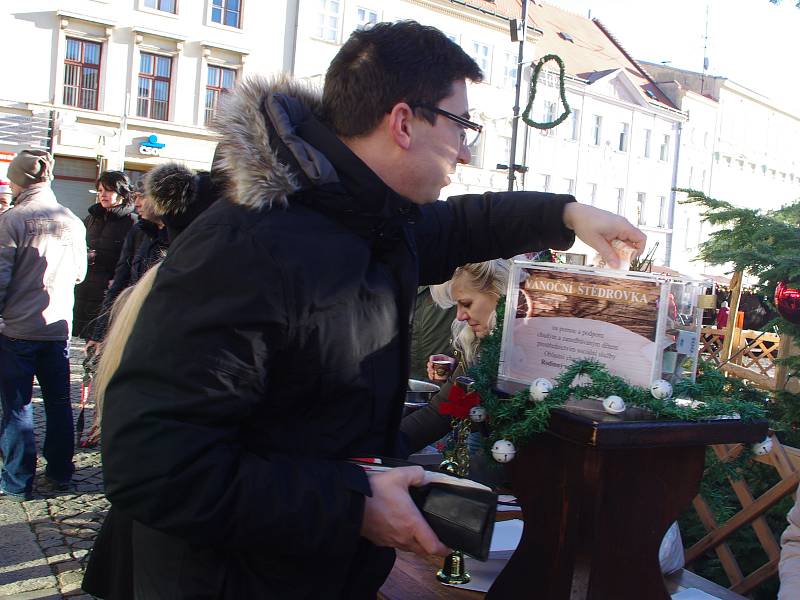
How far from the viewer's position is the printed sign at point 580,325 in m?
1.61

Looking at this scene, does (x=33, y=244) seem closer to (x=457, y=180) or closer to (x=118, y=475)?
(x=118, y=475)

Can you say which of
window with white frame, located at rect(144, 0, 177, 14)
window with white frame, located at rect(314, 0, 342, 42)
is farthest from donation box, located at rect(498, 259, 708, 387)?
window with white frame, located at rect(314, 0, 342, 42)

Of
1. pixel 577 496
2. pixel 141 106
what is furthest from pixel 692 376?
pixel 141 106

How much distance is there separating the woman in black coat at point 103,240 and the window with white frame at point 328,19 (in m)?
19.9

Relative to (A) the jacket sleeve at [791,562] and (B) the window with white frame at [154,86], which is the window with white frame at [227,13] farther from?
(A) the jacket sleeve at [791,562]

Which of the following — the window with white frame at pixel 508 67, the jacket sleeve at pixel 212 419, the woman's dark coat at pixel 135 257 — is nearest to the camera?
the jacket sleeve at pixel 212 419

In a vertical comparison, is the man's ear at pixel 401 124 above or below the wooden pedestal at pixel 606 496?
above

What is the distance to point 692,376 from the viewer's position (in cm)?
175

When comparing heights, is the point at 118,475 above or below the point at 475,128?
below

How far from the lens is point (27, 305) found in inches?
175

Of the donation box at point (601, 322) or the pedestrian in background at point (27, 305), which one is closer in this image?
the donation box at point (601, 322)

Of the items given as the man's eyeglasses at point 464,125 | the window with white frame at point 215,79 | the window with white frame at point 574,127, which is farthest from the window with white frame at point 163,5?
the man's eyeglasses at point 464,125

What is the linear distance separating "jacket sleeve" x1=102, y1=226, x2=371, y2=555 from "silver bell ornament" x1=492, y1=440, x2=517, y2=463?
23.0 inches

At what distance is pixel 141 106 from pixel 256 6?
4.91 meters
